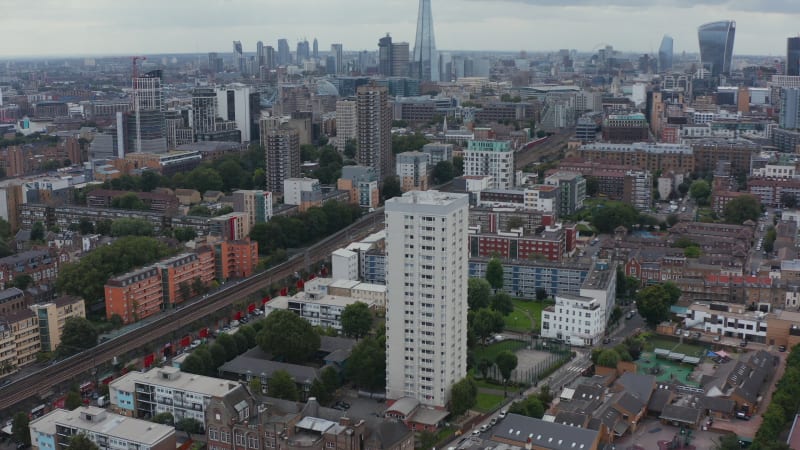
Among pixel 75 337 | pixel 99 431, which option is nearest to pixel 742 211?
pixel 75 337

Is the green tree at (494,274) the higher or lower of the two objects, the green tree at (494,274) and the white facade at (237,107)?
the lower

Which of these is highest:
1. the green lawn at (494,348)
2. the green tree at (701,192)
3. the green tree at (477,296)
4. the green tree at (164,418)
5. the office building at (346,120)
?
the office building at (346,120)

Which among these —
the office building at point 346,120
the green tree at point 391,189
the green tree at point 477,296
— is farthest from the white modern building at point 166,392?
the office building at point 346,120

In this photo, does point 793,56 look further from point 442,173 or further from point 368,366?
point 368,366

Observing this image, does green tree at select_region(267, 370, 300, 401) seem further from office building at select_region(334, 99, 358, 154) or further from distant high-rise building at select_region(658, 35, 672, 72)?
distant high-rise building at select_region(658, 35, 672, 72)

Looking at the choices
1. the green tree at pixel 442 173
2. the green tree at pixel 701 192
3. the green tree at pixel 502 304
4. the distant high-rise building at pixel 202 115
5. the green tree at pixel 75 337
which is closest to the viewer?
the green tree at pixel 75 337

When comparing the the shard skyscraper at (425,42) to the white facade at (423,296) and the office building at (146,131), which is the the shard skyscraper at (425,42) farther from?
the white facade at (423,296)

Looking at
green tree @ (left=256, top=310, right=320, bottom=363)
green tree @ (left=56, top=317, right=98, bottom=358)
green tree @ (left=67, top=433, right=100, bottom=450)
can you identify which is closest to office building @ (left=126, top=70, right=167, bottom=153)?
green tree @ (left=56, top=317, right=98, bottom=358)
